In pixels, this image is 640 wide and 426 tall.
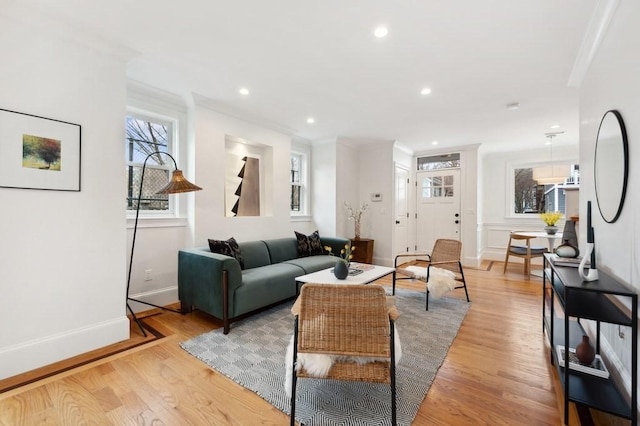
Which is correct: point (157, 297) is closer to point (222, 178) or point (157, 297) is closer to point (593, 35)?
point (222, 178)

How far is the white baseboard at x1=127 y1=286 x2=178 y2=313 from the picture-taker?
3.22 meters

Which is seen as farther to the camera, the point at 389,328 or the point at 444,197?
the point at 444,197

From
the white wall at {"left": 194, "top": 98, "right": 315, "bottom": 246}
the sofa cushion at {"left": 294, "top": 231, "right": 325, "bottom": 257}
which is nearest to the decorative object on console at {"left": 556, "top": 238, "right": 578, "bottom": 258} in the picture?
the sofa cushion at {"left": 294, "top": 231, "right": 325, "bottom": 257}

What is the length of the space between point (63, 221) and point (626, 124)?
155 inches

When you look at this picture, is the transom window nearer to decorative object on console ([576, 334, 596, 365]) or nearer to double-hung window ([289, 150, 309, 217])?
double-hung window ([289, 150, 309, 217])

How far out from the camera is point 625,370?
1.66 m

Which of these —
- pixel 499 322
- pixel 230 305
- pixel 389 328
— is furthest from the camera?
pixel 499 322

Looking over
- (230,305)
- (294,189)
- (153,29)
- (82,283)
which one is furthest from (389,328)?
(294,189)

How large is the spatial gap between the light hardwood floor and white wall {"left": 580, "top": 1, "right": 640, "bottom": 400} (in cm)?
54

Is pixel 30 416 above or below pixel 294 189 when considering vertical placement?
below

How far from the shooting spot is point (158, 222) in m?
3.38

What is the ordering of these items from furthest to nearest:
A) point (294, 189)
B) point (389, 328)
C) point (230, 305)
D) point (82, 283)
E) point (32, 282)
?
point (294, 189) → point (230, 305) → point (82, 283) → point (32, 282) → point (389, 328)

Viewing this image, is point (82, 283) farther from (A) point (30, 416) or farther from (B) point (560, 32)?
(B) point (560, 32)

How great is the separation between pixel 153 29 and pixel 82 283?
2141mm
